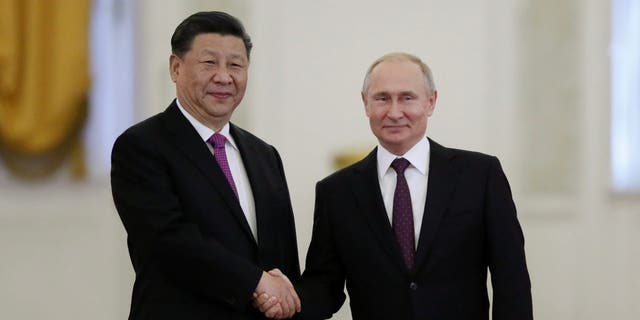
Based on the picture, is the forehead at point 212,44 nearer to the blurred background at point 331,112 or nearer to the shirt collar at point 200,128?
the shirt collar at point 200,128

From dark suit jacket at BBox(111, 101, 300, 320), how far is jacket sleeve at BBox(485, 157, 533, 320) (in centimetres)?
58

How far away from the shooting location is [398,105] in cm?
234

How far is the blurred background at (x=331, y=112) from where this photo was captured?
176 inches

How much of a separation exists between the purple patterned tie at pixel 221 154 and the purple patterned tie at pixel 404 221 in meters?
0.43

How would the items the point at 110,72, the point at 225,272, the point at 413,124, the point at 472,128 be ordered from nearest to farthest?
the point at 225,272, the point at 413,124, the point at 110,72, the point at 472,128

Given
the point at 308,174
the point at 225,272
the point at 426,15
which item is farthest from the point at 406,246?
the point at 426,15

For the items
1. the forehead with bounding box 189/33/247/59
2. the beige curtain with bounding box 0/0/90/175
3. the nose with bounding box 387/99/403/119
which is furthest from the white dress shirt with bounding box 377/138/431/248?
the beige curtain with bounding box 0/0/90/175

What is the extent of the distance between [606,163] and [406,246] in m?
3.01

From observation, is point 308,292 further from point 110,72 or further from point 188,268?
point 110,72

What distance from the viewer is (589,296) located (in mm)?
4953

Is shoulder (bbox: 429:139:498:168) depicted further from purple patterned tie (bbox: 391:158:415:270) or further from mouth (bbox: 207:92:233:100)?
mouth (bbox: 207:92:233:100)

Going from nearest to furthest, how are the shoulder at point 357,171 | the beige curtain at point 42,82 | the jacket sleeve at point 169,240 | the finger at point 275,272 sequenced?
the jacket sleeve at point 169,240 < the finger at point 275,272 < the shoulder at point 357,171 < the beige curtain at point 42,82

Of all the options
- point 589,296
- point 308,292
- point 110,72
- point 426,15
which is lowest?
point 589,296

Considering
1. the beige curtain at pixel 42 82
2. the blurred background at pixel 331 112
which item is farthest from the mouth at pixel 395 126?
the beige curtain at pixel 42 82
